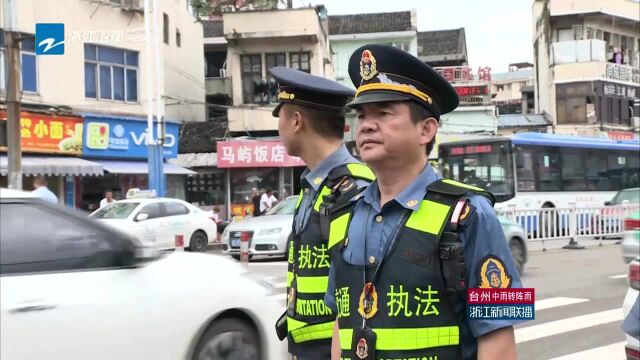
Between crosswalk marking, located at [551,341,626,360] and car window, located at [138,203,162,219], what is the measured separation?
11.3 metres

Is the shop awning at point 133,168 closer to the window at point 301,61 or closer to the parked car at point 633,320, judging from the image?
the window at point 301,61

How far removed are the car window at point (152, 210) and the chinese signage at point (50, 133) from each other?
16.0 ft

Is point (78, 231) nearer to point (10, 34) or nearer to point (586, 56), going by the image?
point (10, 34)

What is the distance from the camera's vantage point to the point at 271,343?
485 centimetres

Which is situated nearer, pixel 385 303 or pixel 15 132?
pixel 385 303

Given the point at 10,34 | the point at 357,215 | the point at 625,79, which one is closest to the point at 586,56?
the point at 625,79

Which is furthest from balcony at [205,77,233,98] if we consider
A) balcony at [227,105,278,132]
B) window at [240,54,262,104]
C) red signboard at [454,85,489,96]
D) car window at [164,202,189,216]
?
car window at [164,202,189,216]

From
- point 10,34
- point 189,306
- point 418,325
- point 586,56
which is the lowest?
point 189,306

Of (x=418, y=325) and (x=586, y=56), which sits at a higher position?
(x=586, y=56)

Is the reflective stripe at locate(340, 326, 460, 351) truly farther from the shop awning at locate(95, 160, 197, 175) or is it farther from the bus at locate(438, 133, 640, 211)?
the shop awning at locate(95, 160, 197, 175)

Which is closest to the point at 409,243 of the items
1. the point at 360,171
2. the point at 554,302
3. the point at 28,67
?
the point at 360,171

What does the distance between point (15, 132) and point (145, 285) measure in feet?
30.4

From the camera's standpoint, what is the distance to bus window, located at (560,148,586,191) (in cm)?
1866

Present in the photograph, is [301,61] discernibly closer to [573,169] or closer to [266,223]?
[573,169]
